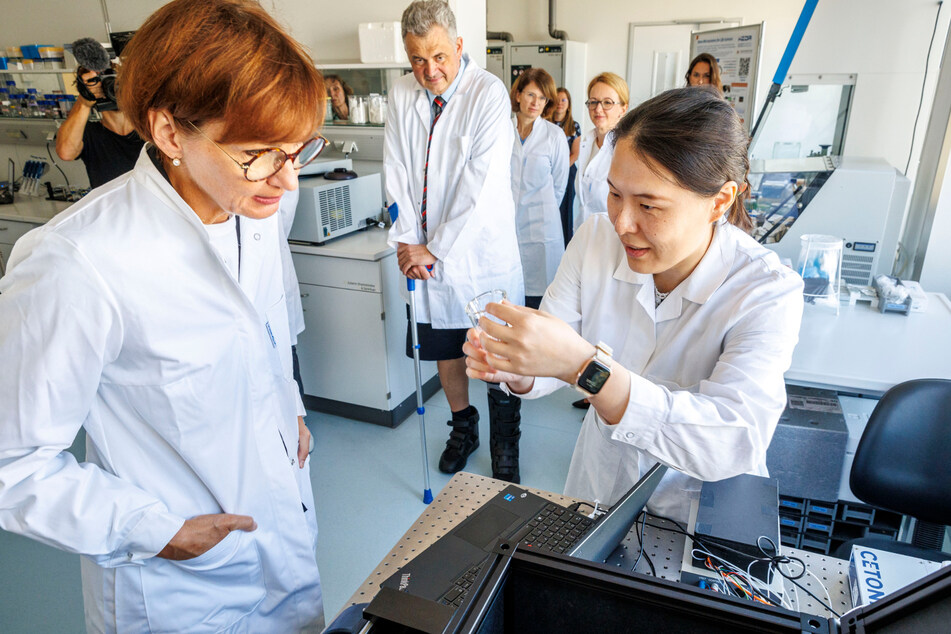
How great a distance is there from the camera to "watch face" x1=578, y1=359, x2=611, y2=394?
92 cm

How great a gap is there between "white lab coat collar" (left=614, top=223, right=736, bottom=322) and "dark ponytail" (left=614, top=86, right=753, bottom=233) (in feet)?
0.41

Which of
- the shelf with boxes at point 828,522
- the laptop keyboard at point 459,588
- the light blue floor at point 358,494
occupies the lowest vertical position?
the light blue floor at point 358,494

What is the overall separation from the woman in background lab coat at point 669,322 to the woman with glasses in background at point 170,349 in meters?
0.41

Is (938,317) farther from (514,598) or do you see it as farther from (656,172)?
(514,598)

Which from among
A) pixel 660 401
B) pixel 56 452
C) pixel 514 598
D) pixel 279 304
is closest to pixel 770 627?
pixel 514 598

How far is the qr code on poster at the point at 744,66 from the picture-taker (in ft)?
13.2

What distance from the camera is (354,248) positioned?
2.76 m

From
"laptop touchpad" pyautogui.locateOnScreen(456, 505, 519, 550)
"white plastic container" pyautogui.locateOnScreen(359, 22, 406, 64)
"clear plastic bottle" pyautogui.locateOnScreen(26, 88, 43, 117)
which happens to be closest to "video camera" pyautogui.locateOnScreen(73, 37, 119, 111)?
"white plastic container" pyautogui.locateOnScreen(359, 22, 406, 64)

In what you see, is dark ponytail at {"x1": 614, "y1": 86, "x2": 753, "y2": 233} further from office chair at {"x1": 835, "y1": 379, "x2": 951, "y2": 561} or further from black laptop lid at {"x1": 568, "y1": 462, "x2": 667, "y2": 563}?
office chair at {"x1": 835, "y1": 379, "x2": 951, "y2": 561}

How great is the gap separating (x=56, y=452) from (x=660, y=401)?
2.87 ft

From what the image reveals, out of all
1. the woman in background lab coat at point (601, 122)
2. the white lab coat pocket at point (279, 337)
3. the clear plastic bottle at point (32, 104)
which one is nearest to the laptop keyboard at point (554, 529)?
the white lab coat pocket at point (279, 337)

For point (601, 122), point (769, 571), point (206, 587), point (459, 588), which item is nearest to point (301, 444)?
point (206, 587)

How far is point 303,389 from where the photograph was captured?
3068mm

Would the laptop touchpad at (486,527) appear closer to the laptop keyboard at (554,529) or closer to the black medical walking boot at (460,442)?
the laptop keyboard at (554,529)
